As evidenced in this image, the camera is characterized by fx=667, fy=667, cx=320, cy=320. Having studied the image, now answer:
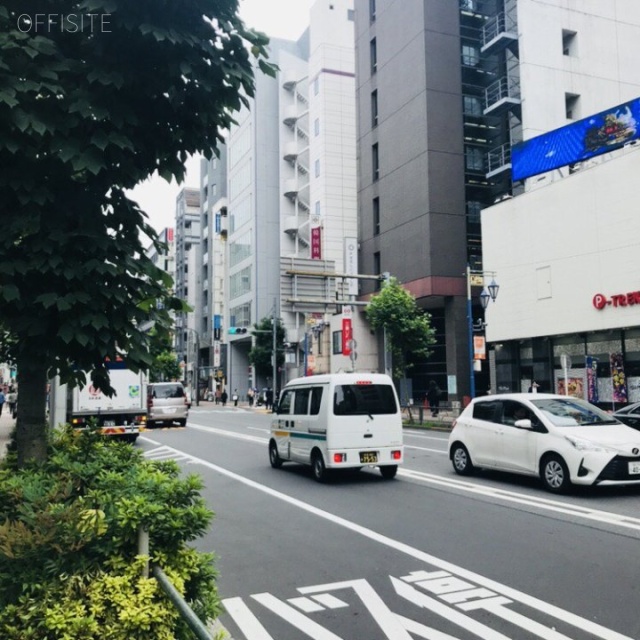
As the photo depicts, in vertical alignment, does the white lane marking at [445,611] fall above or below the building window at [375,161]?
below

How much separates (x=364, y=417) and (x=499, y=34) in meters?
35.0

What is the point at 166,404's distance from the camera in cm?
3061

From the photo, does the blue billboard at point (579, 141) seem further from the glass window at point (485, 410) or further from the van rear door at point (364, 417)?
the van rear door at point (364, 417)

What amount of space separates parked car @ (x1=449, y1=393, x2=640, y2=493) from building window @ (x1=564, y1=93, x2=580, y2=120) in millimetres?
33057

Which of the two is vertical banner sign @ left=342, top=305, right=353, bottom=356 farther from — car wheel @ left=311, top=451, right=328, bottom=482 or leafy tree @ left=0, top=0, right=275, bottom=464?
leafy tree @ left=0, top=0, right=275, bottom=464

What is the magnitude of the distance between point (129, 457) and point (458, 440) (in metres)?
9.08

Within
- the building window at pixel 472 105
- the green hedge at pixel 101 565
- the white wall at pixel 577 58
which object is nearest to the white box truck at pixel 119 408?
the green hedge at pixel 101 565

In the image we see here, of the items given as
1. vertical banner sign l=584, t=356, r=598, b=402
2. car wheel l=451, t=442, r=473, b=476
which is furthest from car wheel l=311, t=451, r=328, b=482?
vertical banner sign l=584, t=356, r=598, b=402

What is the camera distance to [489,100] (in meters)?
42.6

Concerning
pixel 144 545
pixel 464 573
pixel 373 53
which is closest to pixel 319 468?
pixel 464 573

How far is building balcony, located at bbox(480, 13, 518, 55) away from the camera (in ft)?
132

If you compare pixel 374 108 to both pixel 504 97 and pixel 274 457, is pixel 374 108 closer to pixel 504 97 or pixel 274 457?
pixel 504 97

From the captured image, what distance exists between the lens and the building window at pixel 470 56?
43.8 meters

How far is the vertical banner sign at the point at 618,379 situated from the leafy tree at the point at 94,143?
26.2m
